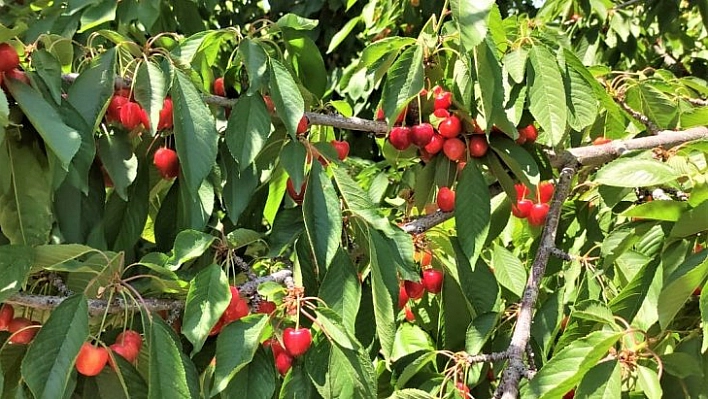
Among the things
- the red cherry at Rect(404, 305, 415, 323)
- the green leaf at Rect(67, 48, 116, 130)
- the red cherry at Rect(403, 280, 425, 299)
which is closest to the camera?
the green leaf at Rect(67, 48, 116, 130)

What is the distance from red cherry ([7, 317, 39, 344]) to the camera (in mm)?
978

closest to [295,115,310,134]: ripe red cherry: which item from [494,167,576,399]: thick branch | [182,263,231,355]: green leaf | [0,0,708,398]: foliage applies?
[0,0,708,398]: foliage

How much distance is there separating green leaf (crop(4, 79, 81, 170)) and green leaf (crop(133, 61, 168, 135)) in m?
0.15

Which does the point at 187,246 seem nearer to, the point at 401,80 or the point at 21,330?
the point at 21,330

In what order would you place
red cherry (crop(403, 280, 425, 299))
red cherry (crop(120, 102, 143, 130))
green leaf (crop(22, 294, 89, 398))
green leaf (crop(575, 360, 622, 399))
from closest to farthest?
1. green leaf (crop(22, 294, 89, 398))
2. green leaf (crop(575, 360, 622, 399))
3. red cherry (crop(120, 102, 143, 130))
4. red cherry (crop(403, 280, 425, 299))

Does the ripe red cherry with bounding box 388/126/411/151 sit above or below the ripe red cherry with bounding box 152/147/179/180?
below

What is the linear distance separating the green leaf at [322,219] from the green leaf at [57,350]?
1.05ft

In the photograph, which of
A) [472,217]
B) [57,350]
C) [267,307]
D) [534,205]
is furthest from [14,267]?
[534,205]

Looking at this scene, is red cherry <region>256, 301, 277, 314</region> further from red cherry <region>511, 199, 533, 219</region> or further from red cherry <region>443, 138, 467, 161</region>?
red cherry <region>511, 199, 533, 219</region>

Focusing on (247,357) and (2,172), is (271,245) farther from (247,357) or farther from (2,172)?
(2,172)

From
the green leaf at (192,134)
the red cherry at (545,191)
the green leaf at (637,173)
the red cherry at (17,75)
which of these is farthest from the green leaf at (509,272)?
the red cherry at (17,75)

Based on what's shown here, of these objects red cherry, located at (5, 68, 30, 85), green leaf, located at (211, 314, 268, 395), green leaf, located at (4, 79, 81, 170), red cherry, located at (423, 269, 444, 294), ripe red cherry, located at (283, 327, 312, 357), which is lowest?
red cherry, located at (423, 269, 444, 294)

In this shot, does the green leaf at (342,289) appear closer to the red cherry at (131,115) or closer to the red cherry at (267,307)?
the red cherry at (267,307)

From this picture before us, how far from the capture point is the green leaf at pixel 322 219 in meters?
1.06
